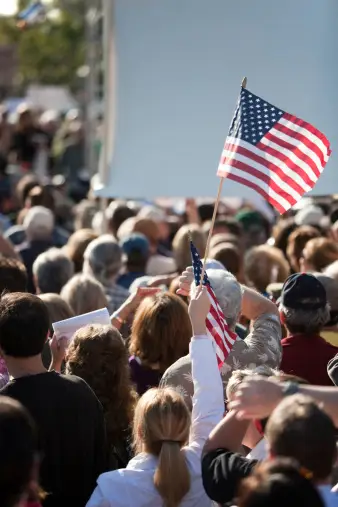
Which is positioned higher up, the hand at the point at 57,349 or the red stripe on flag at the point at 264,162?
the red stripe on flag at the point at 264,162

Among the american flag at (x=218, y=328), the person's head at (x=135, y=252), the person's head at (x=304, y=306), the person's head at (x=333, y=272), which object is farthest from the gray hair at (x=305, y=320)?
the person's head at (x=135, y=252)

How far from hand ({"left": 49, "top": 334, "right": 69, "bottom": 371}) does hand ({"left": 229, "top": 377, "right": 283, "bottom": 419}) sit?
1.83m

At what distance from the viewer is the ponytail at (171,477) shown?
4387mm

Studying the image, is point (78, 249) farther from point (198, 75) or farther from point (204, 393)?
point (204, 393)

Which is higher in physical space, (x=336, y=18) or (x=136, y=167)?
(x=336, y=18)

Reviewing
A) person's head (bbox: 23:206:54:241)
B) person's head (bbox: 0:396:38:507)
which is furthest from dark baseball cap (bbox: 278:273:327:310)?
person's head (bbox: 23:206:54:241)

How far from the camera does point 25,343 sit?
460cm

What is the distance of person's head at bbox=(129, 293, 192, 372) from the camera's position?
5.74 m

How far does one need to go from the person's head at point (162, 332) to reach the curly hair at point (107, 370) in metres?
0.54

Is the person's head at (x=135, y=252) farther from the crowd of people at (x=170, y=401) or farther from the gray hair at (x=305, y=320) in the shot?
the gray hair at (x=305, y=320)

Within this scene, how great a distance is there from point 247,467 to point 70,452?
99 centimetres

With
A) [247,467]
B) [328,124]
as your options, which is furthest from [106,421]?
[328,124]

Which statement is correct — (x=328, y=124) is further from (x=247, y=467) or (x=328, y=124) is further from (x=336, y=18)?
(x=247, y=467)

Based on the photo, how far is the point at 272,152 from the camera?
5.71m
